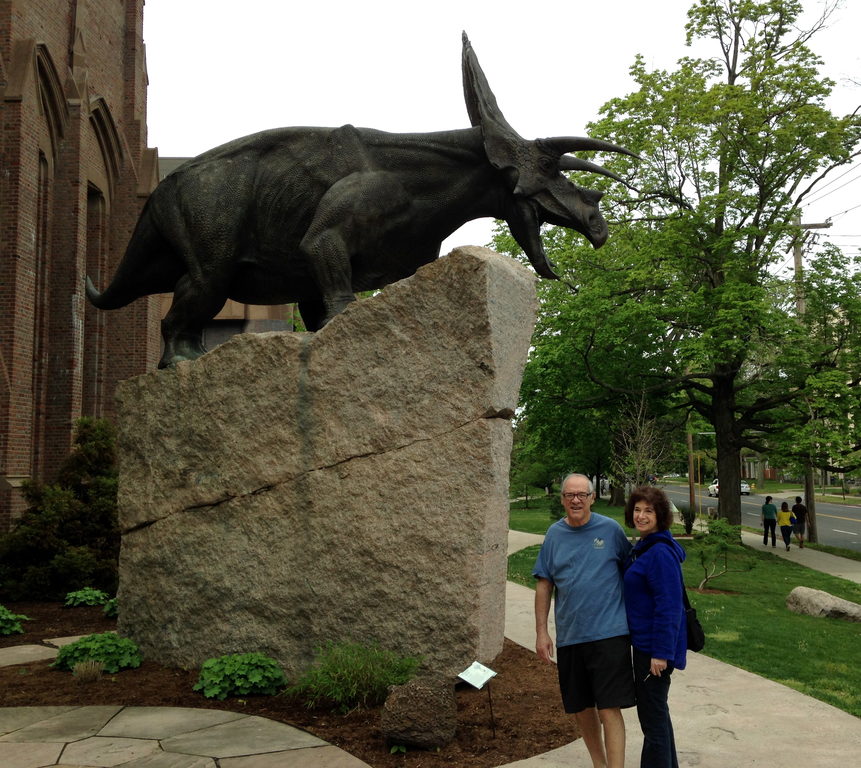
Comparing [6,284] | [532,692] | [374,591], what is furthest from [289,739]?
[6,284]

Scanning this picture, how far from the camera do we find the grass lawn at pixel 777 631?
7535 mm

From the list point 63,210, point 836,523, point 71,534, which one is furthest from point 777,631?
point 836,523

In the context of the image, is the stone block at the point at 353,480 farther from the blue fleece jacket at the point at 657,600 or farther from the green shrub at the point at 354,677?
the blue fleece jacket at the point at 657,600

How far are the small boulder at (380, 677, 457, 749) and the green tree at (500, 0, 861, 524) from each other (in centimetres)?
1633

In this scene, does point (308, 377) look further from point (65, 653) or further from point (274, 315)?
point (274, 315)

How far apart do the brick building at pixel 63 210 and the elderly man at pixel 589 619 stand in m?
13.6

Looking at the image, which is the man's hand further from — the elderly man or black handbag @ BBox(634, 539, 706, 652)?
black handbag @ BBox(634, 539, 706, 652)

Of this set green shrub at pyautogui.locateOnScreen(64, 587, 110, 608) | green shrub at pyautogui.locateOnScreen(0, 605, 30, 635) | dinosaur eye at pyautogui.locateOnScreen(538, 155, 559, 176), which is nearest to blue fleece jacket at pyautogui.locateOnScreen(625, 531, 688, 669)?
dinosaur eye at pyautogui.locateOnScreen(538, 155, 559, 176)

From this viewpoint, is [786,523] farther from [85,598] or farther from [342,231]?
[342,231]

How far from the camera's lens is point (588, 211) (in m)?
5.82

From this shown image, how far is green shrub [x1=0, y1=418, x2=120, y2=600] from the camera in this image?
34.2 feet

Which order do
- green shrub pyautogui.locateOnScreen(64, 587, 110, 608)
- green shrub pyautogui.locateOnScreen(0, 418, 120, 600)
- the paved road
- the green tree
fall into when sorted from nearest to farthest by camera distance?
1. green shrub pyautogui.locateOnScreen(64, 587, 110, 608)
2. green shrub pyautogui.locateOnScreen(0, 418, 120, 600)
3. the green tree
4. the paved road

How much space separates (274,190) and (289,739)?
3.80 meters

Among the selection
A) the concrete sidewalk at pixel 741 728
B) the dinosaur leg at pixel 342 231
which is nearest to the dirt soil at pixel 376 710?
the concrete sidewalk at pixel 741 728
